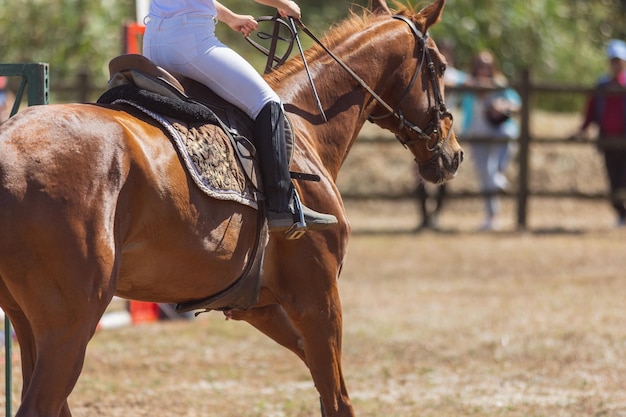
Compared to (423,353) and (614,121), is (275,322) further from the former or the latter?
(614,121)

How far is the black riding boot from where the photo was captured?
15.6ft

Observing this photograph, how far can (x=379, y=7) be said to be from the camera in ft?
19.6

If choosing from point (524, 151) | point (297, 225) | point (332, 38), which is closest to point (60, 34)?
point (524, 151)

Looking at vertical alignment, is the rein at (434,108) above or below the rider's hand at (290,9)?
below

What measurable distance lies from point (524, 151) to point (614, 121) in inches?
57.2

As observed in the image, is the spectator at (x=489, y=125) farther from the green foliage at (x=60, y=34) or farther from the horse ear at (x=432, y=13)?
the horse ear at (x=432, y=13)

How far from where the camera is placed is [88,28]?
18.7m

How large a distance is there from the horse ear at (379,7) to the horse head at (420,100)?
12 centimetres

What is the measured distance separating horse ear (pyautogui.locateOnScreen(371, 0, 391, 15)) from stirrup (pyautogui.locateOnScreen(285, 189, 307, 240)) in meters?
1.55

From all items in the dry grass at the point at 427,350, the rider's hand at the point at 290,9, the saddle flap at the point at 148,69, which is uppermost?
the rider's hand at the point at 290,9

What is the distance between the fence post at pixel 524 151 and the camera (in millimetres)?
15484

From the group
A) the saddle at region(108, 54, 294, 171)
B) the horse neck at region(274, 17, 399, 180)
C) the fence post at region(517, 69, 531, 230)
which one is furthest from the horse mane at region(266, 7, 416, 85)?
the fence post at region(517, 69, 531, 230)

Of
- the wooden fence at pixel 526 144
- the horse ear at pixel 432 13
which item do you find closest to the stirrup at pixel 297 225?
the horse ear at pixel 432 13

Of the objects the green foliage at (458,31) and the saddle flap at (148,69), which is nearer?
the saddle flap at (148,69)
